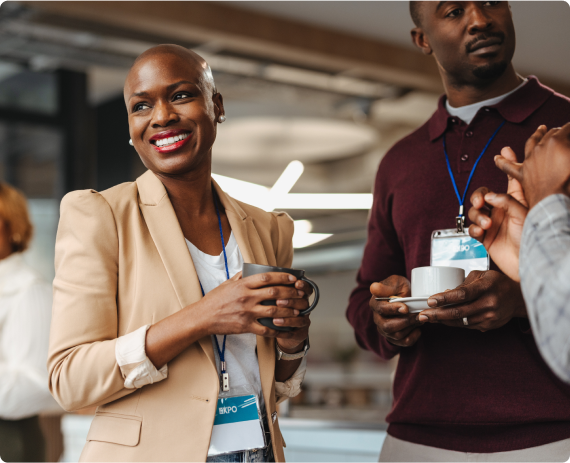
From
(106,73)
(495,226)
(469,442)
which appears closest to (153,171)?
(495,226)

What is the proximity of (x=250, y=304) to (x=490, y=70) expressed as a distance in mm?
1027

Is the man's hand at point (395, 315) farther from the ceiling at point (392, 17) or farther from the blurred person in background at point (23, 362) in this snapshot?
the ceiling at point (392, 17)

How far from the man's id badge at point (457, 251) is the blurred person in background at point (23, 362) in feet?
6.01

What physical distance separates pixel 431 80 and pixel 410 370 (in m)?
5.56

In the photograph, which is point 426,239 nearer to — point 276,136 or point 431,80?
point 431,80

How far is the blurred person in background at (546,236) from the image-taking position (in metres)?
0.96

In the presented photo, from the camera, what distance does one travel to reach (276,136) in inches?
324

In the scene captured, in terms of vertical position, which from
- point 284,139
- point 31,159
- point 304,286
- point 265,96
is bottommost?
point 304,286

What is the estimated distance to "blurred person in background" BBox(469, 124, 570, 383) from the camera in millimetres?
955

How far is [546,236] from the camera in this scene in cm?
100

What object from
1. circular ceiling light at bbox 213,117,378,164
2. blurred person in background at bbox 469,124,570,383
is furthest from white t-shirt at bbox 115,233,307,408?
circular ceiling light at bbox 213,117,378,164

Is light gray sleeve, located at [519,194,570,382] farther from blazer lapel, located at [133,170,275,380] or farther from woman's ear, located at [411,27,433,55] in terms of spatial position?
woman's ear, located at [411,27,433,55]

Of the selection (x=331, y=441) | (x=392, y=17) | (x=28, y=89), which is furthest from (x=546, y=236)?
(x=28, y=89)

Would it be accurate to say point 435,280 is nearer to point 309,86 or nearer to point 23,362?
point 23,362
